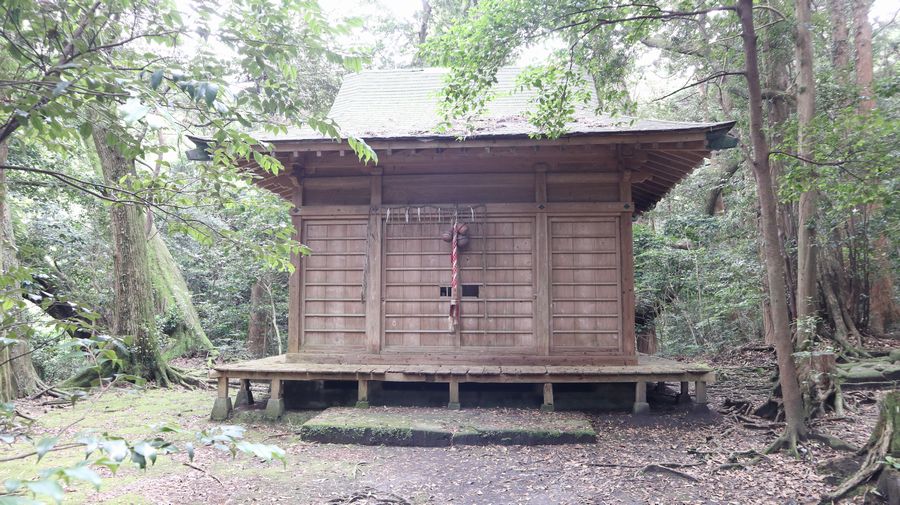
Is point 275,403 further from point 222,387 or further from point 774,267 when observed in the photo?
point 774,267

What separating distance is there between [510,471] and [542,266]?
Answer: 124 inches

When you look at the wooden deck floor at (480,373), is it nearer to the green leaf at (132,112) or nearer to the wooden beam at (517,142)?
the wooden beam at (517,142)

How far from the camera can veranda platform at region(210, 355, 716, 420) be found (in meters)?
6.56

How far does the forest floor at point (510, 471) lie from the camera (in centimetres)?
425

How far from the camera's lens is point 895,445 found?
12.7 ft

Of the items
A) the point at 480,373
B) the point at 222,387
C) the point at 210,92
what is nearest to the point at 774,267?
the point at 480,373

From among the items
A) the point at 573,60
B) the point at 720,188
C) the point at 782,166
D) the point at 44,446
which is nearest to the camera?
the point at 44,446

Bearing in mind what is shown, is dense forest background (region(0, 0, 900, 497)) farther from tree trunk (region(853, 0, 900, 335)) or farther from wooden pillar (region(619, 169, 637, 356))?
wooden pillar (region(619, 169, 637, 356))

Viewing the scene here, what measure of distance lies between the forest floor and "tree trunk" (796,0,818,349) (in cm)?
122

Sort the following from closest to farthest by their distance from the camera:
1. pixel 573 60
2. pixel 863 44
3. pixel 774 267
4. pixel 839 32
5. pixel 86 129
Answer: pixel 86 129
pixel 774 267
pixel 573 60
pixel 839 32
pixel 863 44

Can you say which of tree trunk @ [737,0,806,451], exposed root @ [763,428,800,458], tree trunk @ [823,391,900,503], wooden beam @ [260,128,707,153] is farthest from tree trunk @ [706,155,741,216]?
tree trunk @ [823,391,900,503]

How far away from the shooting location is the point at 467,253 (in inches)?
293

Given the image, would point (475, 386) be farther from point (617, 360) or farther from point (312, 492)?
point (312, 492)

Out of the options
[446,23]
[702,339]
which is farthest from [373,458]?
[446,23]
